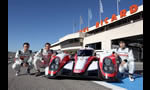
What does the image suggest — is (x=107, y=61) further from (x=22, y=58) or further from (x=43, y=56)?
(x=22, y=58)

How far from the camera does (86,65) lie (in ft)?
13.6

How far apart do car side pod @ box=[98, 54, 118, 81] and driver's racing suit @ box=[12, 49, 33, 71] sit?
12.0 ft

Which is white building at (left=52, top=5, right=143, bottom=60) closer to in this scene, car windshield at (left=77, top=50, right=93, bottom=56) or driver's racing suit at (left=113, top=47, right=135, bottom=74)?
driver's racing suit at (left=113, top=47, right=135, bottom=74)

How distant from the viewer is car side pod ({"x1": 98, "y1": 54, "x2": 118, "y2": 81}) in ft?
12.1

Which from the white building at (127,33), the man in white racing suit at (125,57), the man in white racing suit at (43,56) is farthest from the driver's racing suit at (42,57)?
the white building at (127,33)

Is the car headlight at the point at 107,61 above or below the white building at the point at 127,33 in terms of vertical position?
below

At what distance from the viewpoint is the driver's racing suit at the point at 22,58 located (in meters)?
5.22

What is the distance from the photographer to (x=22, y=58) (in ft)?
17.9

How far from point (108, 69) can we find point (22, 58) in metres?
4.15

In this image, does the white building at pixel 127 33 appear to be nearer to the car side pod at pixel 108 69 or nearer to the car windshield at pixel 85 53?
the car windshield at pixel 85 53

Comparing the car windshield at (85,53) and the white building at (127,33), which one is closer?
the car windshield at (85,53)

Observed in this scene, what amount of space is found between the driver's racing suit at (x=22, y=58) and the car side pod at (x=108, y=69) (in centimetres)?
365
